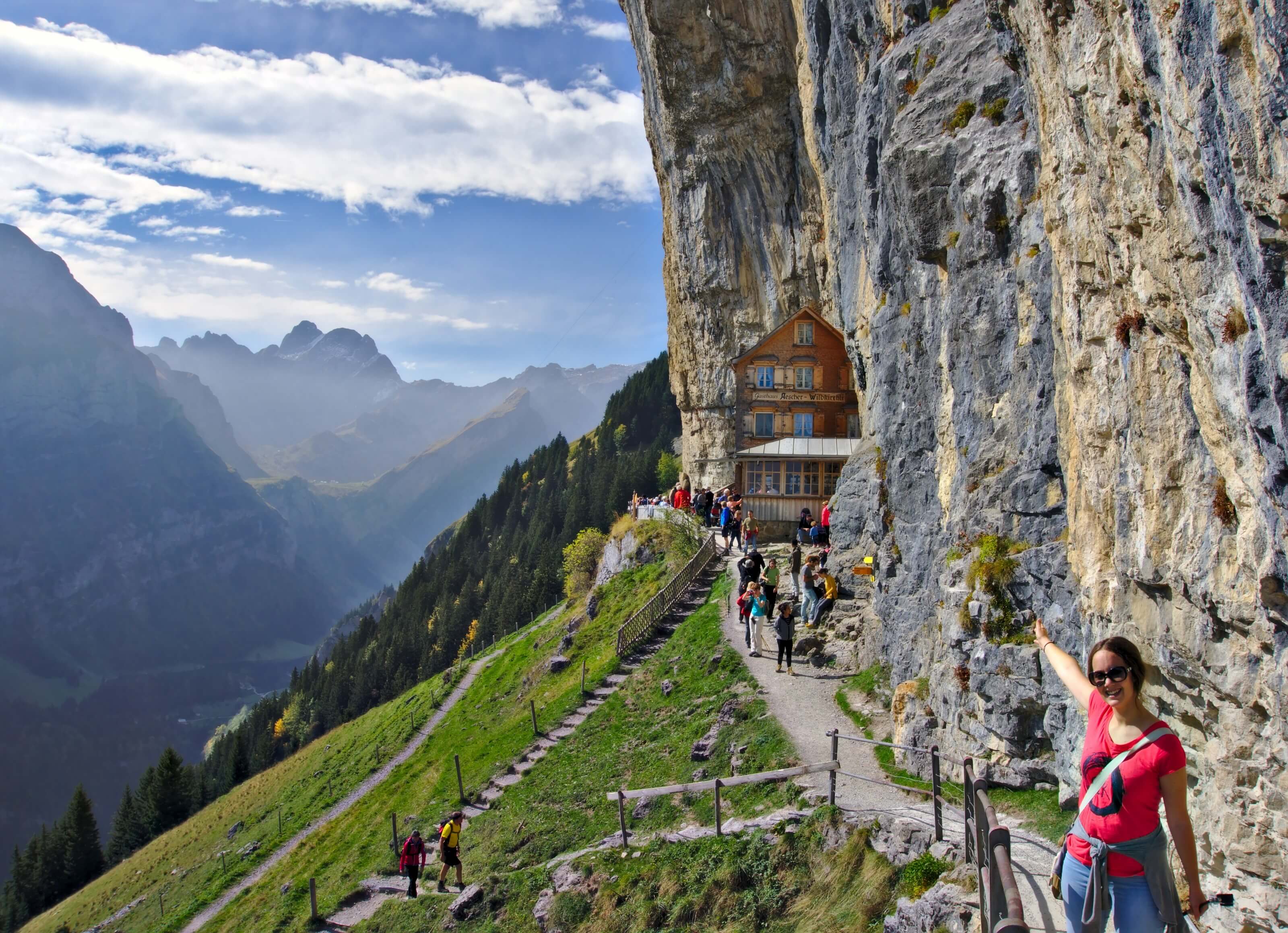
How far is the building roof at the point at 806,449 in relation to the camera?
119ft

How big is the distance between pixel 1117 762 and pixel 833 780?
876cm

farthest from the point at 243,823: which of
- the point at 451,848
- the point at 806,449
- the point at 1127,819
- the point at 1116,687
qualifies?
the point at 1116,687

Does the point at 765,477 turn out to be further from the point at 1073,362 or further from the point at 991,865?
the point at 991,865

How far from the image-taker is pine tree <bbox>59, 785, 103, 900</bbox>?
65875 mm

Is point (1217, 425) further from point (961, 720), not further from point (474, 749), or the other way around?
point (474, 749)

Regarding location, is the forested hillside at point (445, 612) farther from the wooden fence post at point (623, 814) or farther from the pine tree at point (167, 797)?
the wooden fence post at point (623, 814)

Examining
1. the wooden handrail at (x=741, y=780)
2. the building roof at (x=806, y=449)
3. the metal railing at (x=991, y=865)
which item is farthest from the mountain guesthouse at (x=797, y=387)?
the metal railing at (x=991, y=865)

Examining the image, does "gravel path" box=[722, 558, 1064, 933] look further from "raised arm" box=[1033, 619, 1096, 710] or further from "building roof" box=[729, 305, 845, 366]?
"building roof" box=[729, 305, 845, 366]

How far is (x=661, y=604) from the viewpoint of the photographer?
3075 centimetres

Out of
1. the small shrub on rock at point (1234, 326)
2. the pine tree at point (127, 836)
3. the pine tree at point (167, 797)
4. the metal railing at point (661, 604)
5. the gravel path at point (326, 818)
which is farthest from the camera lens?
the pine tree at point (127, 836)

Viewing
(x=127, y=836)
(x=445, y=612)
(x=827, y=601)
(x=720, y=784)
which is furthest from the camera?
(x=445, y=612)

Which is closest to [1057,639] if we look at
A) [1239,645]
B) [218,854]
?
[1239,645]

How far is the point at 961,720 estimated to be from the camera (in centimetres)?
1405

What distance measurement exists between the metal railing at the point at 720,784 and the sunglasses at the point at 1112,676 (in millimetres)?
8889
